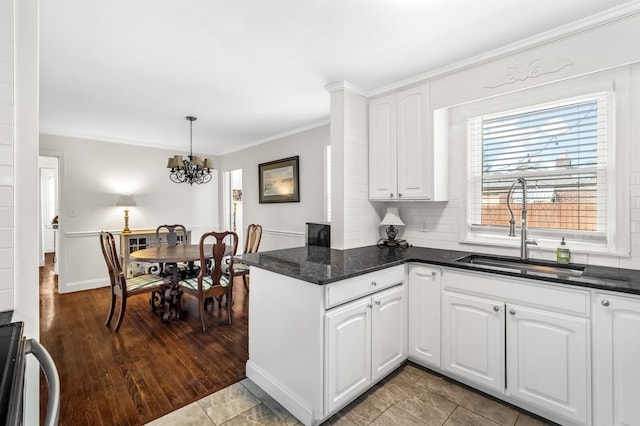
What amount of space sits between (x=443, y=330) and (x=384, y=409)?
67 cm

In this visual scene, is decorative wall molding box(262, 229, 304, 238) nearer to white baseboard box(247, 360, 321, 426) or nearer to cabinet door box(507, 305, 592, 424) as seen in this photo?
white baseboard box(247, 360, 321, 426)

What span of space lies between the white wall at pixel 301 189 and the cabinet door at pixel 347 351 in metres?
2.34

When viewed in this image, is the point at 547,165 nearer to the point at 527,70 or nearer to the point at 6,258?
the point at 527,70

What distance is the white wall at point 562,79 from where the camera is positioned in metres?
1.83

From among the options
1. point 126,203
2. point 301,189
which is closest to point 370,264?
point 301,189

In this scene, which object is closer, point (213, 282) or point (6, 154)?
point (6, 154)

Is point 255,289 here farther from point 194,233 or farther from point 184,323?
point 194,233

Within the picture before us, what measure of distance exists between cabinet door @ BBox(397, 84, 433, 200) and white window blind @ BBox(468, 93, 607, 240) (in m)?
0.41

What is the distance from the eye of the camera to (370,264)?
2.06 metres

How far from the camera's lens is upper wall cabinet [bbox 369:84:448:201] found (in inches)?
101

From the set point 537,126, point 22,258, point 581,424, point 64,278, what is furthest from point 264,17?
point 64,278

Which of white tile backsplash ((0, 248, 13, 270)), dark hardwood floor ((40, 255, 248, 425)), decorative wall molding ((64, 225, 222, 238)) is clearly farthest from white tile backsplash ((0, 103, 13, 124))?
decorative wall molding ((64, 225, 222, 238))

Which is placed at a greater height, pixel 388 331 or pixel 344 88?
pixel 344 88

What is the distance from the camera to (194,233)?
5.96 m
